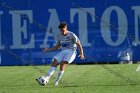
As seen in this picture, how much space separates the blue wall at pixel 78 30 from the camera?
2905 cm

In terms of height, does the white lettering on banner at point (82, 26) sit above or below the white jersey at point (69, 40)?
below

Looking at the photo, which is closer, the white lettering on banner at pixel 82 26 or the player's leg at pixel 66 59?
the player's leg at pixel 66 59

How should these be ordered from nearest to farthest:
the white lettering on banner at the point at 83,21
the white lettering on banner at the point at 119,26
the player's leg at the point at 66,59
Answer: the player's leg at the point at 66,59 → the white lettering on banner at the point at 119,26 → the white lettering on banner at the point at 83,21

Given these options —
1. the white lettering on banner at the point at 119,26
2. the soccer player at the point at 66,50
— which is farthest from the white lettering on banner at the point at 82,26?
the soccer player at the point at 66,50

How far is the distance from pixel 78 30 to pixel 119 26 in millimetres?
2083

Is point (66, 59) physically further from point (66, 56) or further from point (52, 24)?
point (52, 24)

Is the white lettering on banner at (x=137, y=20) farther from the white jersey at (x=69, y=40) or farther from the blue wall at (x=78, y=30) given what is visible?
the white jersey at (x=69, y=40)

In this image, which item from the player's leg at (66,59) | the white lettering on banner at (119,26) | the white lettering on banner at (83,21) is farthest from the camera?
the white lettering on banner at (83,21)

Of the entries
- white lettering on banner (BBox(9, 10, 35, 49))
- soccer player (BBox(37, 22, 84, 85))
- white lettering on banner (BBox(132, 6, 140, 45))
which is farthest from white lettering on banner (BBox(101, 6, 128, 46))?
soccer player (BBox(37, 22, 84, 85))

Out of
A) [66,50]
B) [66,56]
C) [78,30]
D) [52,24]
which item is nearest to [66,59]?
[66,56]

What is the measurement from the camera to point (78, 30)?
29.2 meters

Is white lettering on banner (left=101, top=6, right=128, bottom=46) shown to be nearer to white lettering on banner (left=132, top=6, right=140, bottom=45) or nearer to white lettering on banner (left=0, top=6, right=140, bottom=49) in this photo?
white lettering on banner (left=0, top=6, right=140, bottom=49)

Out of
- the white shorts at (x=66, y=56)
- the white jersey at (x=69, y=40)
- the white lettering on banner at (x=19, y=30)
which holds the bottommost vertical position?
the white lettering on banner at (x=19, y=30)

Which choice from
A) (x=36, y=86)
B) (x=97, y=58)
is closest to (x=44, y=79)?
(x=36, y=86)
